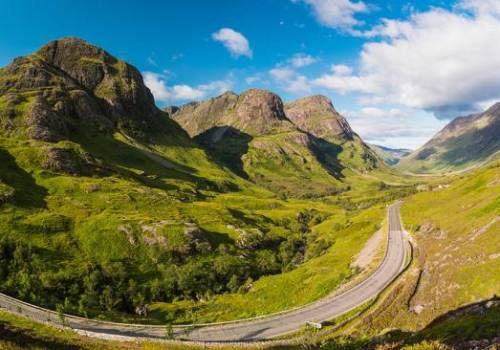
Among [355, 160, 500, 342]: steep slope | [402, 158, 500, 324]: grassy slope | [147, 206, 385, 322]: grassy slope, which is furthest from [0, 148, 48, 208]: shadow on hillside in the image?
[402, 158, 500, 324]: grassy slope

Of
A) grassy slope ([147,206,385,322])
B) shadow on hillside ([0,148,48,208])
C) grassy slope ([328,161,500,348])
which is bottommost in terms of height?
grassy slope ([147,206,385,322])

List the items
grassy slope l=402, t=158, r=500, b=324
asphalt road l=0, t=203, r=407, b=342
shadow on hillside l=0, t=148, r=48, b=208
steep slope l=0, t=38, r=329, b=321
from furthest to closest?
shadow on hillside l=0, t=148, r=48, b=208 → steep slope l=0, t=38, r=329, b=321 → asphalt road l=0, t=203, r=407, b=342 → grassy slope l=402, t=158, r=500, b=324

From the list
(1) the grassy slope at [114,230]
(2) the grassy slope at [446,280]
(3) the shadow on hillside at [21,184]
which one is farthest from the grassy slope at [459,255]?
(3) the shadow on hillside at [21,184]

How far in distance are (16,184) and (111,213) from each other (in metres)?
54.6

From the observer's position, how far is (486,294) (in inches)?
1891

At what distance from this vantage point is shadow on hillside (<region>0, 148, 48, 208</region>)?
503ft

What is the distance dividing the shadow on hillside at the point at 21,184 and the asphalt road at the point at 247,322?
84372mm

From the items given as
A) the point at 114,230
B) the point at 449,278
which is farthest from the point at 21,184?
the point at 449,278

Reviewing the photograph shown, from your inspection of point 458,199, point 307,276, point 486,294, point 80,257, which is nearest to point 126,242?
point 80,257

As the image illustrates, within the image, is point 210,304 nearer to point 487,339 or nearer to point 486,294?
point 486,294

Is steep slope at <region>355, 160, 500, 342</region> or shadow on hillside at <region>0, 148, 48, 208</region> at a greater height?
shadow on hillside at <region>0, 148, 48, 208</region>

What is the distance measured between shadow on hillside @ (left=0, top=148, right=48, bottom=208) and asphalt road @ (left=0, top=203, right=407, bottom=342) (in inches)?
3322

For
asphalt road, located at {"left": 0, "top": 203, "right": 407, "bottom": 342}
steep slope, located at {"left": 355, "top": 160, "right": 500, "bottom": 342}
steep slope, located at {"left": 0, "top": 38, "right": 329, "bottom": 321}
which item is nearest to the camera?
steep slope, located at {"left": 355, "top": 160, "right": 500, "bottom": 342}

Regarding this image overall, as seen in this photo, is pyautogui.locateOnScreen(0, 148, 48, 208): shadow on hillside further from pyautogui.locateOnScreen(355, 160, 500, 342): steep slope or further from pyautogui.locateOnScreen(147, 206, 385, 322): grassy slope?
pyautogui.locateOnScreen(355, 160, 500, 342): steep slope
